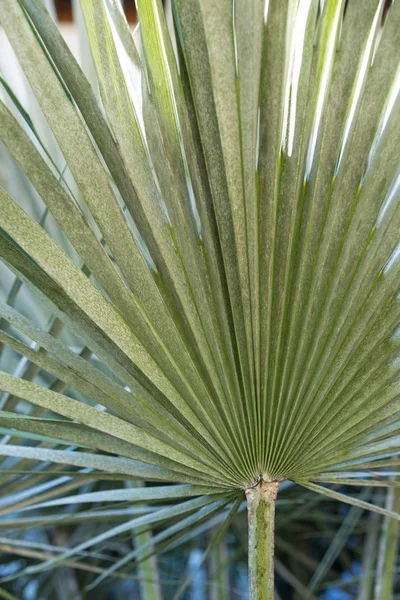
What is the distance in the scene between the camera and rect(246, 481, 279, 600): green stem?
0.68 m

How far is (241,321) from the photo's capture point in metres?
0.67

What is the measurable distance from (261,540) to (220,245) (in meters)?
0.32

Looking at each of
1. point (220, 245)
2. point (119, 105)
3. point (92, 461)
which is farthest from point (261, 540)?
point (119, 105)

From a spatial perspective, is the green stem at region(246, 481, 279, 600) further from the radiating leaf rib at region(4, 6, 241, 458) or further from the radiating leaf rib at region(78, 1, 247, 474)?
the radiating leaf rib at region(78, 1, 247, 474)

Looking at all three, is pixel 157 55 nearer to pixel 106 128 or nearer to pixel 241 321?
pixel 106 128

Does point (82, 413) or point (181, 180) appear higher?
point (181, 180)

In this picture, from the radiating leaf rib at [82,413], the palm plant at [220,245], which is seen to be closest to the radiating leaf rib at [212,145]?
the palm plant at [220,245]

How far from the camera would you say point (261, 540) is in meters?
0.69

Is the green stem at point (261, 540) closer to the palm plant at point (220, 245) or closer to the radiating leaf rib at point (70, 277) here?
the palm plant at point (220, 245)

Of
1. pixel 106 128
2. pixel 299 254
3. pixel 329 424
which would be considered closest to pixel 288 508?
pixel 329 424

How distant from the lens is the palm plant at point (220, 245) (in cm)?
56

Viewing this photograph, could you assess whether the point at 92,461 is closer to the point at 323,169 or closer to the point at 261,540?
the point at 261,540

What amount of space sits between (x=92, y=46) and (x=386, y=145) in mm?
294

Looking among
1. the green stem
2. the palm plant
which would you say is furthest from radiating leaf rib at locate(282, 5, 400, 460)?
the green stem
